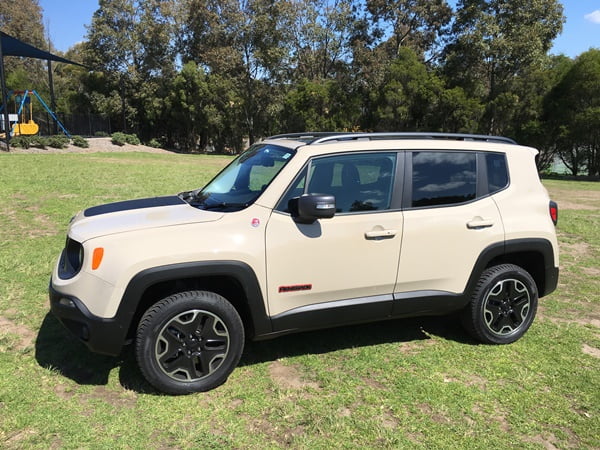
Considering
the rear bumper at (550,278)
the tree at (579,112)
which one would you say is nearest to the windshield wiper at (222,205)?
the rear bumper at (550,278)

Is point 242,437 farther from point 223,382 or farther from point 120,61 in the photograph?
point 120,61

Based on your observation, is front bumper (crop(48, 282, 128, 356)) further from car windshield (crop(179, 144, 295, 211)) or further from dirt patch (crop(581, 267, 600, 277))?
dirt patch (crop(581, 267, 600, 277))

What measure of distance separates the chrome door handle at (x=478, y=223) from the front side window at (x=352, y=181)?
72cm

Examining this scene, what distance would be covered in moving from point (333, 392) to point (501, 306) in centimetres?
170

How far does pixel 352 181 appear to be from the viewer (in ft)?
12.1

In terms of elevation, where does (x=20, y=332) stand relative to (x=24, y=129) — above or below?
below

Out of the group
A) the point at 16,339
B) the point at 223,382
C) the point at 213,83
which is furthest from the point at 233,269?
the point at 213,83

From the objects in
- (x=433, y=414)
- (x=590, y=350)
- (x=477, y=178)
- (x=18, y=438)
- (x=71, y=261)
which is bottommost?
(x=18, y=438)

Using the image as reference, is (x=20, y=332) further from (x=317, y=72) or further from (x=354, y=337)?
(x=317, y=72)

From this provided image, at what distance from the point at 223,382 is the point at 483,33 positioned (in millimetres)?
29009

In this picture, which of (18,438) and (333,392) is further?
(333,392)

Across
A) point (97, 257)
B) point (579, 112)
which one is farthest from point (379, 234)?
point (579, 112)

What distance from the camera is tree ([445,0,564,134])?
2667cm

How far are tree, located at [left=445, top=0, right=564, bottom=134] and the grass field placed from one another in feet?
83.1
